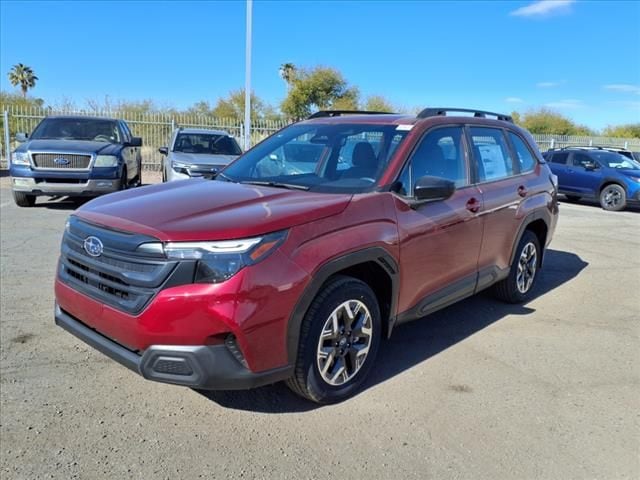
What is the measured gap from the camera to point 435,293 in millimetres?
3852

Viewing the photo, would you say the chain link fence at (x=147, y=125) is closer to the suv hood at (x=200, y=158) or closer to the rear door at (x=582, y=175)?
the rear door at (x=582, y=175)

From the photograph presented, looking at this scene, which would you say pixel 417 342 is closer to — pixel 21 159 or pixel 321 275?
pixel 321 275

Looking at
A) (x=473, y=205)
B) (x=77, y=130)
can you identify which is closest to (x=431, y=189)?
(x=473, y=205)

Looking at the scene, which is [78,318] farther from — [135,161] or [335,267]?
[135,161]

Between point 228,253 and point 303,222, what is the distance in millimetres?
472

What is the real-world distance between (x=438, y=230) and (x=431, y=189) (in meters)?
0.43

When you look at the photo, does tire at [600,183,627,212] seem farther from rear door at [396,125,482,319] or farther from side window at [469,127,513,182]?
rear door at [396,125,482,319]

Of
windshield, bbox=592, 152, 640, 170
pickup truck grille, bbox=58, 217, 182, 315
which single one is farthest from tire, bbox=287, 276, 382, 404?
windshield, bbox=592, 152, 640, 170

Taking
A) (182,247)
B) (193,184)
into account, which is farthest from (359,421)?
(193,184)

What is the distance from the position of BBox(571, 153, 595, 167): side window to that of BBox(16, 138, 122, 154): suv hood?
12.4 m

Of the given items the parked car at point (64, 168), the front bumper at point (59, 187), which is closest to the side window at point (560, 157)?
the parked car at point (64, 168)

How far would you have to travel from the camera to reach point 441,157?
4031 millimetres

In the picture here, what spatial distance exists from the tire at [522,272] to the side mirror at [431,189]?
6.30 feet

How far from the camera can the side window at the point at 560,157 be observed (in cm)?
1527
